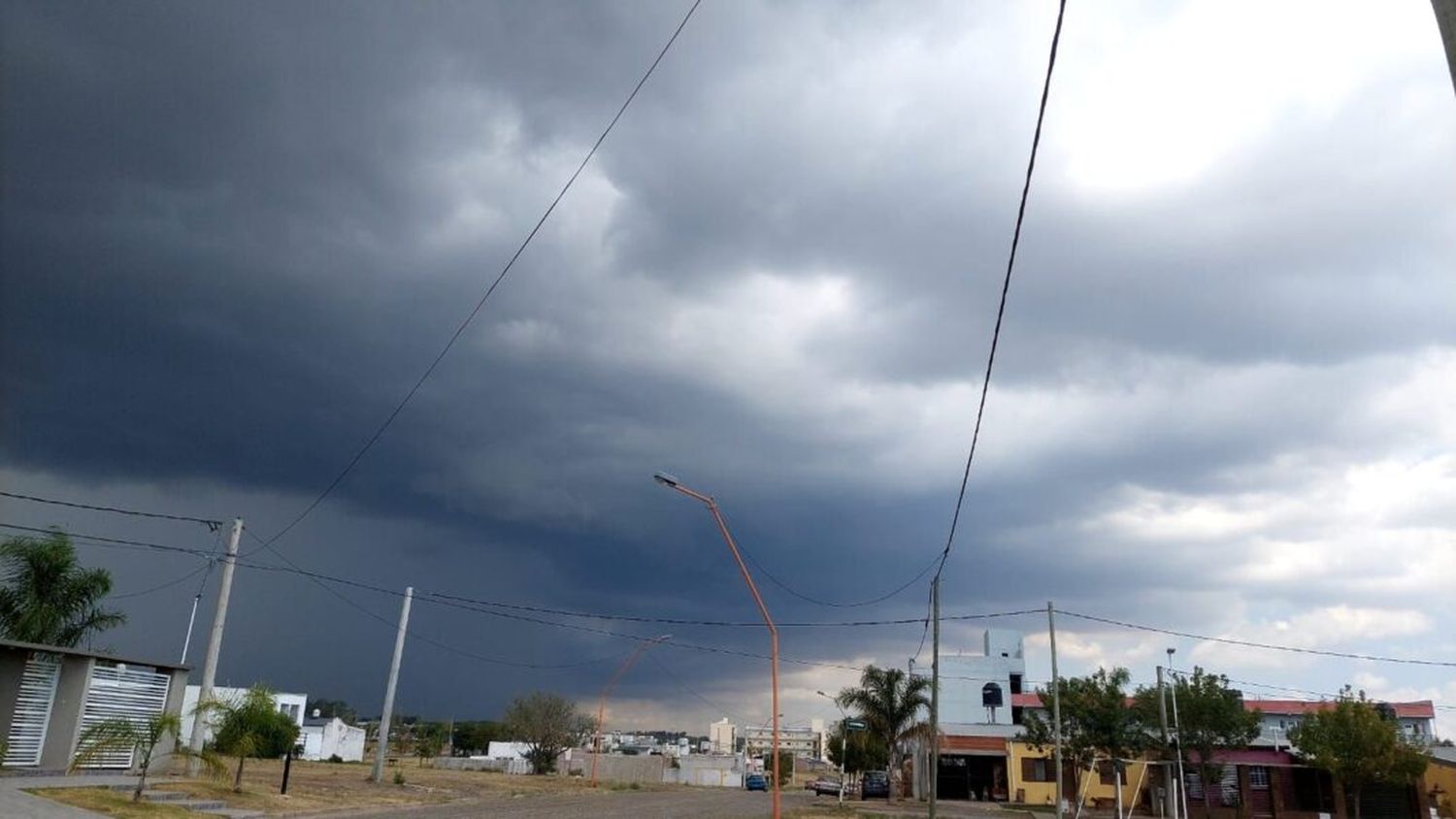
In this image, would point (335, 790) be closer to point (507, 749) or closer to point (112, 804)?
point (112, 804)

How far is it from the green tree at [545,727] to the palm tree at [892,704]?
3292 cm

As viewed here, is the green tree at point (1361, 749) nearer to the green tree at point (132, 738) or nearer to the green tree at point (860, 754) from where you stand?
the green tree at point (860, 754)

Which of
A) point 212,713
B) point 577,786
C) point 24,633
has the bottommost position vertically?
point 577,786

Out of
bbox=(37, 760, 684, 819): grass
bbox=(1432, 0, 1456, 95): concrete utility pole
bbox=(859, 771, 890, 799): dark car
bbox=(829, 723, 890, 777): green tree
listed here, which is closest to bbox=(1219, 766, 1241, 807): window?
bbox=(859, 771, 890, 799): dark car

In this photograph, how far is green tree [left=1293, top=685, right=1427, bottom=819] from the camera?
4797 centimetres

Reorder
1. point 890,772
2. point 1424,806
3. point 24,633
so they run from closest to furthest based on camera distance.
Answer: point 24,633 < point 1424,806 < point 890,772

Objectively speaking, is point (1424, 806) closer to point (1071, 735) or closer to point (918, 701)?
point (1071, 735)

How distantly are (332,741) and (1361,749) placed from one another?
86.2 meters

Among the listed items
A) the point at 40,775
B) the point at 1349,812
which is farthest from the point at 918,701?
the point at 40,775

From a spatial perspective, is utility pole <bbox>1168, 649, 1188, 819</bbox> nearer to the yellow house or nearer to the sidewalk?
the yellow house

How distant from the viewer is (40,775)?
30.8 meters

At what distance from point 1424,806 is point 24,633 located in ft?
240

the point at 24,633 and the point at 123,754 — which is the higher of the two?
the point at 24,633

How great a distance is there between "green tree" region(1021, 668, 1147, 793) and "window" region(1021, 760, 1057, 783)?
760 centimetres
